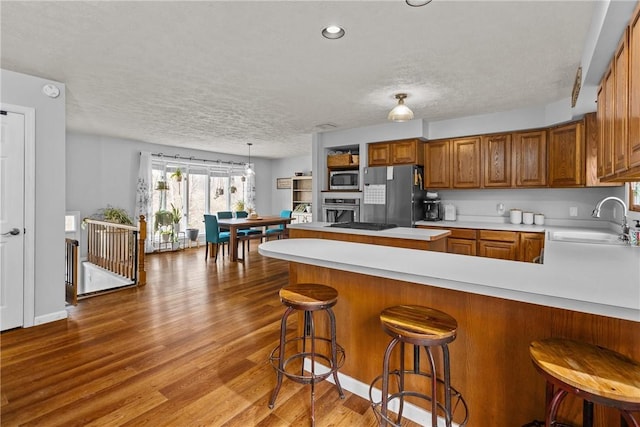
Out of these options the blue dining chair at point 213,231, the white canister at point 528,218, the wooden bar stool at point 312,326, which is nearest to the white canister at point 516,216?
the white canister at point 528,218

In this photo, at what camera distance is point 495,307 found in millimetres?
1518

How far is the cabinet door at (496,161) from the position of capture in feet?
13.5

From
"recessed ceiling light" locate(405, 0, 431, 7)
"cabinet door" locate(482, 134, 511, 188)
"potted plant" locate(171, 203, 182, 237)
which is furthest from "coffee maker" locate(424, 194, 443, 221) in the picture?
"potted plant" locate(171, 203, 182, 237)

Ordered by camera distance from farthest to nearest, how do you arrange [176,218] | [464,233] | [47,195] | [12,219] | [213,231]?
1. [176,218]
2. [213,231]
3. [464,233]
4. [47,195]
5. [12,219]

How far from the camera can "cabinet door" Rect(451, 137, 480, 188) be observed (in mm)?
4324

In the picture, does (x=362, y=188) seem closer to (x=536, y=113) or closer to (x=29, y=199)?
(x=536, y=113)

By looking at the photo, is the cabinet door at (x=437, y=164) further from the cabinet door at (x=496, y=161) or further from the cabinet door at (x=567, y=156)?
the cabinet door at (x=567, y=156)

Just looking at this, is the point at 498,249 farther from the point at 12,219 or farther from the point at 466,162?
the point at 12,219

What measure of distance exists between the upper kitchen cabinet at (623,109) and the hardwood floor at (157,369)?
1865 mm

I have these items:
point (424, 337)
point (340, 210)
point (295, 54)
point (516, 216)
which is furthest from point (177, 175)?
point (424, 337)

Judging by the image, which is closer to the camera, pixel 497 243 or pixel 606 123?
pixel 606 123

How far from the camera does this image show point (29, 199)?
2.89 meters

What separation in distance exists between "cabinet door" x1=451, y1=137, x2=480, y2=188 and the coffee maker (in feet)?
1.32

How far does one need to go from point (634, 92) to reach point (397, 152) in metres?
3.37
